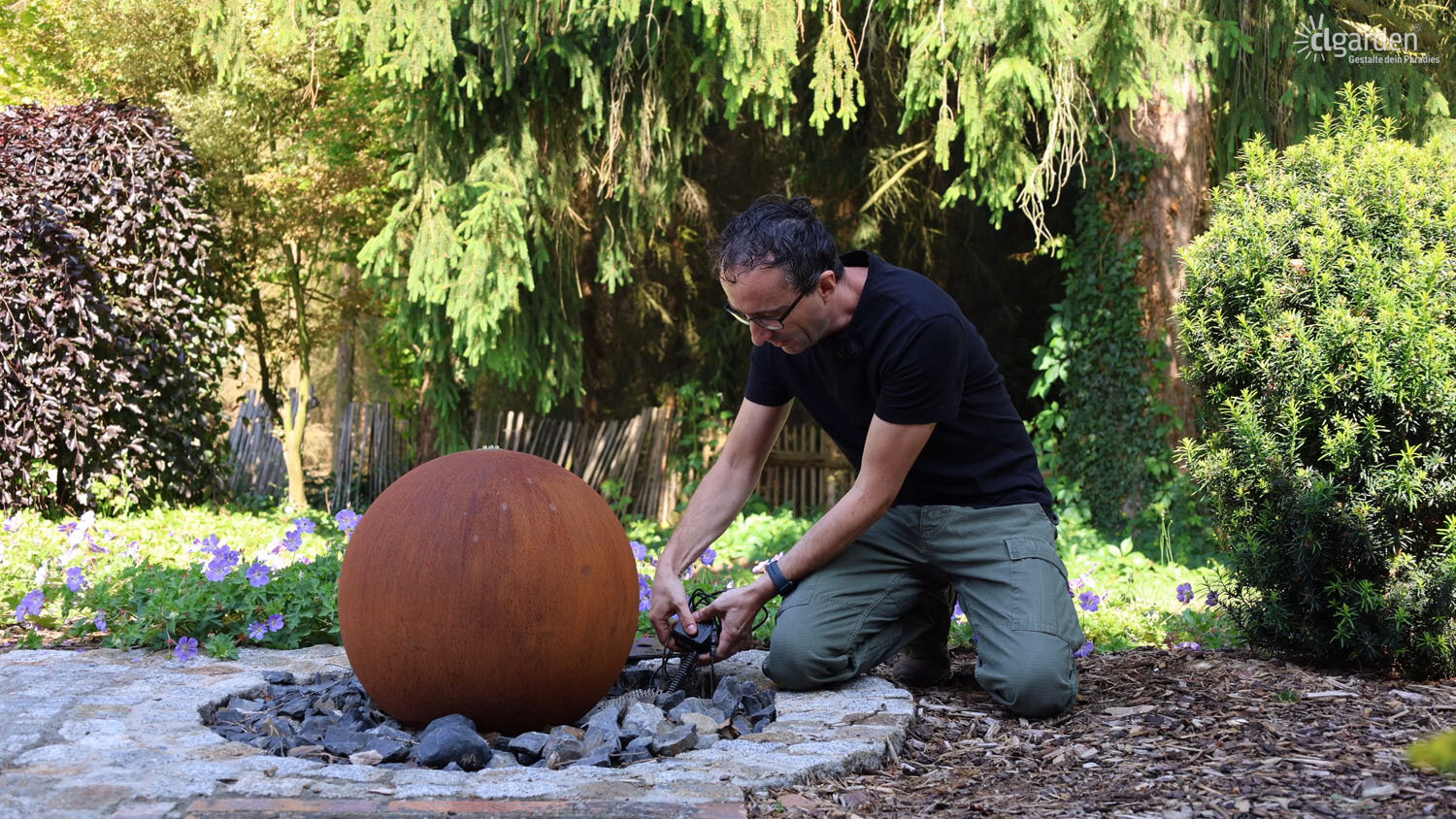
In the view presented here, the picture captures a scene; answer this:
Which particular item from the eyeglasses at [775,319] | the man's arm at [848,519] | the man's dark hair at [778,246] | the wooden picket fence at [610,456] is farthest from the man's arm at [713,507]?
the wooden picket fence at [610,456]

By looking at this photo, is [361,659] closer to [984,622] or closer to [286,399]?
[984,622]

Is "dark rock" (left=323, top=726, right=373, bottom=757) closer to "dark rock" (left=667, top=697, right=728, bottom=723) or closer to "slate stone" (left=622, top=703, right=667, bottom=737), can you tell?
"slate stone" (left=622, top=703, right=667, bottom=737)

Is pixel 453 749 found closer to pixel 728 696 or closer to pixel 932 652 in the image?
pixel 728 696

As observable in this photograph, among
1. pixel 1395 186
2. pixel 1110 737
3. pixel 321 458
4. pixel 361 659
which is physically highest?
pixel 1395 186

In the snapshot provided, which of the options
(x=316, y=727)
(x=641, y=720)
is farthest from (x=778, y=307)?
(x=316, y=727)

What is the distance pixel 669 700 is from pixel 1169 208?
22.0 feet

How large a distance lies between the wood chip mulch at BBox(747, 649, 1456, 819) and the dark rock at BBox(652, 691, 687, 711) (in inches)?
27.5

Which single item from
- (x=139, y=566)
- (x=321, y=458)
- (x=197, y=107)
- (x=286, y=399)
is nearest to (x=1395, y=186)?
(x=139, y=566)

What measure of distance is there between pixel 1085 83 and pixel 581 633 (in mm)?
5589

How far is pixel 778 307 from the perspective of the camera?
3.30 m

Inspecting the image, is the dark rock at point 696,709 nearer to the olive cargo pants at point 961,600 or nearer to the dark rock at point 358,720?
the olive cargo pants at point 961,600

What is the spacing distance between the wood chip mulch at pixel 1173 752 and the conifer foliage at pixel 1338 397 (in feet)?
0.71

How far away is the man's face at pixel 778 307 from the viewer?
3.25m

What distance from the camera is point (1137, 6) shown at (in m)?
6.68
